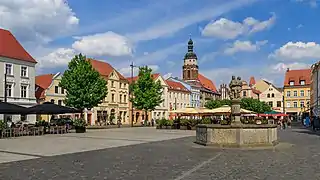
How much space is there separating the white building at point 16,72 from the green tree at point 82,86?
6337 millimetres

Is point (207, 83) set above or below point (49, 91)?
above

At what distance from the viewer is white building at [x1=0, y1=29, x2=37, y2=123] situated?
2151 inches

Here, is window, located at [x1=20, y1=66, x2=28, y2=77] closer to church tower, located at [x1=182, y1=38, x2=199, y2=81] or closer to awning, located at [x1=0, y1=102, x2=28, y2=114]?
awning, located at [x1=0, y1=102, x2=28, y2=114]

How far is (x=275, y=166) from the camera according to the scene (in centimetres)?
1259

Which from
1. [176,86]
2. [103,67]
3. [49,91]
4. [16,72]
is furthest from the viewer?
[176,86]

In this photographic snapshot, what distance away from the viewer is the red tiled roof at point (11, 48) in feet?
183

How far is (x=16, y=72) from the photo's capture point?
56.2 meters

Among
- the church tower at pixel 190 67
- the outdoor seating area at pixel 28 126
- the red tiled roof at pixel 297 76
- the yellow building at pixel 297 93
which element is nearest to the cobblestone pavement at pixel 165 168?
the outdoor seating area at pixel 28 126

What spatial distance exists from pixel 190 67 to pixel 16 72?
7850 cm

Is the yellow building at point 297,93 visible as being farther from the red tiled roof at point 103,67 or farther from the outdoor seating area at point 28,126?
the outdoor seating area at point 28,126

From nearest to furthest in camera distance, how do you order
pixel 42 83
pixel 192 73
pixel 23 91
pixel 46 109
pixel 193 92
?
pixel 46 109, pixel 23 91, pixel 42 83, pixel 193 92, pixel 192 73

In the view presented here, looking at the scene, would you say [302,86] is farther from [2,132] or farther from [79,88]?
[2,132]

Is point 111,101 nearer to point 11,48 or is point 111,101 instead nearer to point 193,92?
point 11,48

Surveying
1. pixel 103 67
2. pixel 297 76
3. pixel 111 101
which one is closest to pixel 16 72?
pixel 111 101
